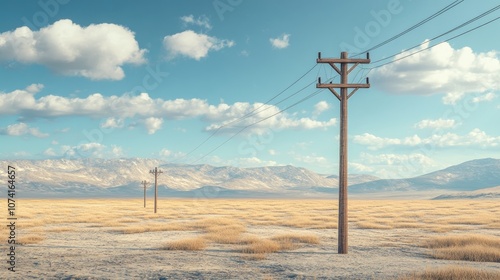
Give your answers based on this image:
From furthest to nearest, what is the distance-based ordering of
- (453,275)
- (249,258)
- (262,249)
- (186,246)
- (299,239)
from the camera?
(299,239)
(186,246)
(262,249)
(249,258)
(453,275)

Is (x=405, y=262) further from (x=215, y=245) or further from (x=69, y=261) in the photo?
(x=69, y=261)

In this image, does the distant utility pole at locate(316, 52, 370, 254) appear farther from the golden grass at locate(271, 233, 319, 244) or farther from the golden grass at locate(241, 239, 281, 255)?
the golden grass at locate(271, 233, 319, 244)

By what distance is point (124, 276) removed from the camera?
1463cm

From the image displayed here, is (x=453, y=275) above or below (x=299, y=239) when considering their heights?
above

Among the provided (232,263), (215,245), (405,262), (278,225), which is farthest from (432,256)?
(278,225)

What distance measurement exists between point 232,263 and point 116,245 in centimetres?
875

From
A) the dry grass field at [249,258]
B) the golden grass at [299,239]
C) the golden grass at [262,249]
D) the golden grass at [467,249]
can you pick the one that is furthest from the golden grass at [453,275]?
the golden grass at [299,239]

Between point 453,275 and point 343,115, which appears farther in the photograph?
point 343,115

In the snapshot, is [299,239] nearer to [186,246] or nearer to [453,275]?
[186,246]

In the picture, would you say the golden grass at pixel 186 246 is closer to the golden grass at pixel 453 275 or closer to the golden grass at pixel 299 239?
the golden grass at pixel 299 239

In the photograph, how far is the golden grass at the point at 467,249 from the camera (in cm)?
1839

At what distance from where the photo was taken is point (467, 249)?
19656 millimetres

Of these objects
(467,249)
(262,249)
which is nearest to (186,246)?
(262,249)

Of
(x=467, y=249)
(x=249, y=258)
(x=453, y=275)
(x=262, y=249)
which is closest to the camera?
(x=453, y=275)
